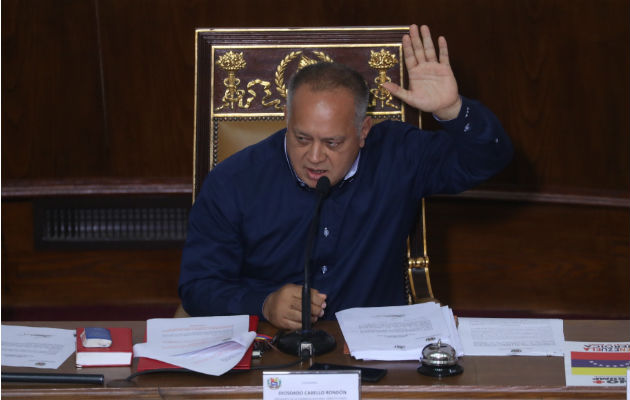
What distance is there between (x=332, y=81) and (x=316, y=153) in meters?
0.17

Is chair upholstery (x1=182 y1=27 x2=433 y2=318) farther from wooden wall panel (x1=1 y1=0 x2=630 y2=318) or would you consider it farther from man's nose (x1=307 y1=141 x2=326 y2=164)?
wooden wall panel (x1=1 y1=0 x2=630 y2=318)

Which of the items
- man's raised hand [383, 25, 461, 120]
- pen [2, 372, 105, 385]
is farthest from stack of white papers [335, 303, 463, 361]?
man's raised hand [383, 25, 461, 120]

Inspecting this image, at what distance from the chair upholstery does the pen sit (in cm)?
95

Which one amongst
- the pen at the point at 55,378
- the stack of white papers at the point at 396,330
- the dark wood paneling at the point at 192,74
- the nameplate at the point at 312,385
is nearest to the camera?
the nameplate at the point at 312,385

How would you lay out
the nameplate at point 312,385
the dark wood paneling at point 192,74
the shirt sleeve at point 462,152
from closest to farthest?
→ the nameplate at point 312,385
the shirt sleeve at point 462,152
the dark wood paneling at point 192,74

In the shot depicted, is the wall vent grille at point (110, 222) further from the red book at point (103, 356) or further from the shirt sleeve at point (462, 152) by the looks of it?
the red book at point (103, 356)

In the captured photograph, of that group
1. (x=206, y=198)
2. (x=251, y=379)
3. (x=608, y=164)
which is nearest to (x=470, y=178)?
(x=206, y=198)

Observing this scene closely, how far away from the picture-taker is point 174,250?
141 inches

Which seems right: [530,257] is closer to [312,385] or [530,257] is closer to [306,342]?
[306,342]

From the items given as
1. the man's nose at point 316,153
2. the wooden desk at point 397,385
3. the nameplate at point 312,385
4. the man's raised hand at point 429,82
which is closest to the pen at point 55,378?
the wooden desk at point 397,385

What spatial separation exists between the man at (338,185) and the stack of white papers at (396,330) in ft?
1.22

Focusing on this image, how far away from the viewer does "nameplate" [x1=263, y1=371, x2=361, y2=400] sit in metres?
1.28

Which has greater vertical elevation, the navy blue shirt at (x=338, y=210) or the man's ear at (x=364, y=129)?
the man's ear at (x=364, y=129)

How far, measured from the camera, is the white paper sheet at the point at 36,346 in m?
1.50
